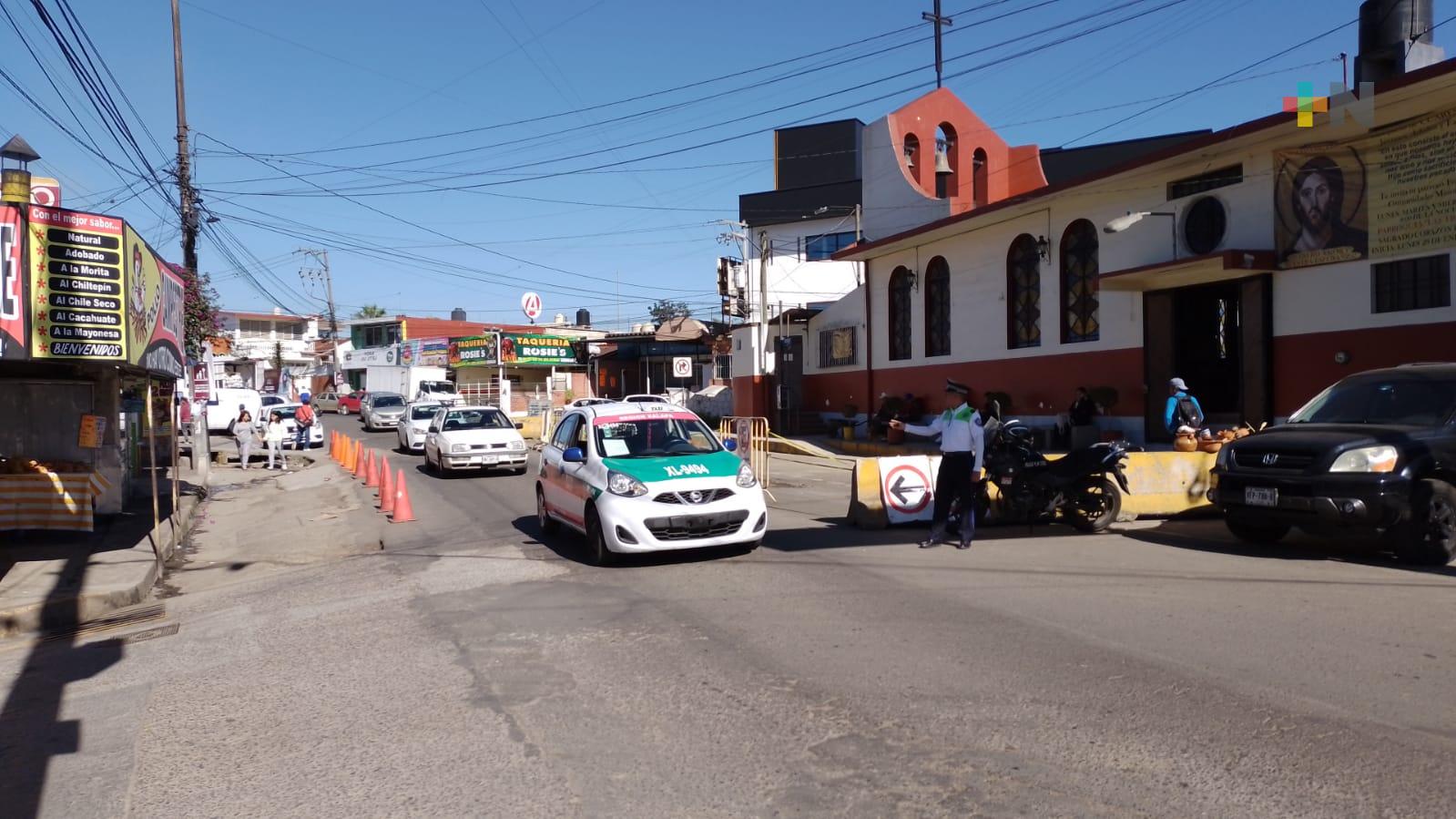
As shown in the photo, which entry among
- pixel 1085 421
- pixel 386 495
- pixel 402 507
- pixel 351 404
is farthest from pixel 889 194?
pixel 351 404

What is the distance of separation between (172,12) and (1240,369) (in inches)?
1033

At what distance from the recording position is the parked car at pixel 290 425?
29906mm

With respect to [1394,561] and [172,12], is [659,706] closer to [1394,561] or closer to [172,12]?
[1394,561]

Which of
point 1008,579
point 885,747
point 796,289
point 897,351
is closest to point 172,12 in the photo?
point 897,351

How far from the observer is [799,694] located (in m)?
5.61

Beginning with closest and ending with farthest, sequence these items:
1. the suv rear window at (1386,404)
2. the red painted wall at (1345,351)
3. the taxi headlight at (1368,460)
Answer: the taxi headlight at (1368,460) → the suv rear window at (1386,404) → the red painted wall at (1345,351)

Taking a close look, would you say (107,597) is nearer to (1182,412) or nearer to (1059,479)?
(1059,479)

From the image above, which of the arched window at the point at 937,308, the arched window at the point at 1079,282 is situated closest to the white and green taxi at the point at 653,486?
the arched window at the point at 1079,282

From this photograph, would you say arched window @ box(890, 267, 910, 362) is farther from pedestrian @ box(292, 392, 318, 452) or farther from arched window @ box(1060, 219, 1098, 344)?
pedestrian @ box(292, 392, 318, 452)

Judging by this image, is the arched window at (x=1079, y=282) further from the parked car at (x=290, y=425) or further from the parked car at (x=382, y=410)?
the parked car at (x=382, y=410)

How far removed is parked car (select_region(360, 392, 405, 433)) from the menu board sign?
31.7 metres

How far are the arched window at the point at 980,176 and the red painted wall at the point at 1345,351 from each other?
1609 cm

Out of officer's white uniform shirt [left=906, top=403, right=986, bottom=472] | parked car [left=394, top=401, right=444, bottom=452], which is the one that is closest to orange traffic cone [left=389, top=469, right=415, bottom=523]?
officer's white uniform shirt [left=906, top=403, right=986, bottom=472]

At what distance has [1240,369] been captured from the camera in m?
17.7
